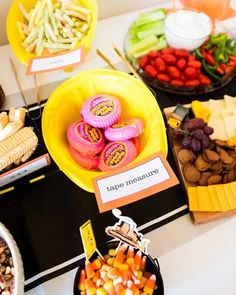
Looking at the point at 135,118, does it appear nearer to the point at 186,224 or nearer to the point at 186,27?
the point at 186,224

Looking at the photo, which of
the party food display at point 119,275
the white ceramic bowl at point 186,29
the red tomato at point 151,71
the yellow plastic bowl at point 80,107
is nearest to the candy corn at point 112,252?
the party food display at point 119,275

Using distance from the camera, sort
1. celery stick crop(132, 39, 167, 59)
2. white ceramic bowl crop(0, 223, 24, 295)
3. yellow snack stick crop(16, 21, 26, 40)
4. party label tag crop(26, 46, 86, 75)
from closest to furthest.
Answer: white ceramic bowl crop(0, 223, 24, 295) → party label tag crop(26, 46, 86, 75) → yellow snack stick crop(16, 21, 26, 40) → celery stick crop(132, 39, 167, 59)

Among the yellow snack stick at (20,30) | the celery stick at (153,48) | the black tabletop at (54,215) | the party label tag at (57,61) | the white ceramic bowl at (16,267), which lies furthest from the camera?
the celery stick at (153,48)

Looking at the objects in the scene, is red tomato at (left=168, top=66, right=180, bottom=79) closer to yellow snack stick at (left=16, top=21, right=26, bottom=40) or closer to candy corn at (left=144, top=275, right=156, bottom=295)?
yellow snack stick at (left=16, top=21, right=26, bottom=40)

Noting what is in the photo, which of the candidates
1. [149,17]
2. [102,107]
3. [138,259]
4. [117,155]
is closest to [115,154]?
[117,155]

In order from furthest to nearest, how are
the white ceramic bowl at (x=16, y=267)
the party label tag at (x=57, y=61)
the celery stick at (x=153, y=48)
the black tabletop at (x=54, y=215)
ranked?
1. the celery stick at (x=153, y=48)
2. the party label tag at (x=57, y=61)
3. the black tabletop at (x=54, y=215)
4. the white ceramic bowl at (x=16, y=267)

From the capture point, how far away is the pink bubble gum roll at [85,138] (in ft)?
2.15

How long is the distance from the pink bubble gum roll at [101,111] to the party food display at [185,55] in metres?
0.22

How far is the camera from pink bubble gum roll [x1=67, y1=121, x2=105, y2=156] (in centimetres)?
66

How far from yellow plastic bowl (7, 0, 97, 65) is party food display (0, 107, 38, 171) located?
207 mm

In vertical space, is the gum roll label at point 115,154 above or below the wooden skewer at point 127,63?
below

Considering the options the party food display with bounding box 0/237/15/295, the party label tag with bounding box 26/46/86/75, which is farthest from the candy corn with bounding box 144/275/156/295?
the party label tag with bounding box 26/46/86/75

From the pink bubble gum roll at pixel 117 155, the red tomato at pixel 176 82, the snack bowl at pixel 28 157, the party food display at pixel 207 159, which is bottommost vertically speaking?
the party food display at pixel 207 159

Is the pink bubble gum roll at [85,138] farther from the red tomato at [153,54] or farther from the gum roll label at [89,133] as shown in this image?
the red tomato at [153,54]
